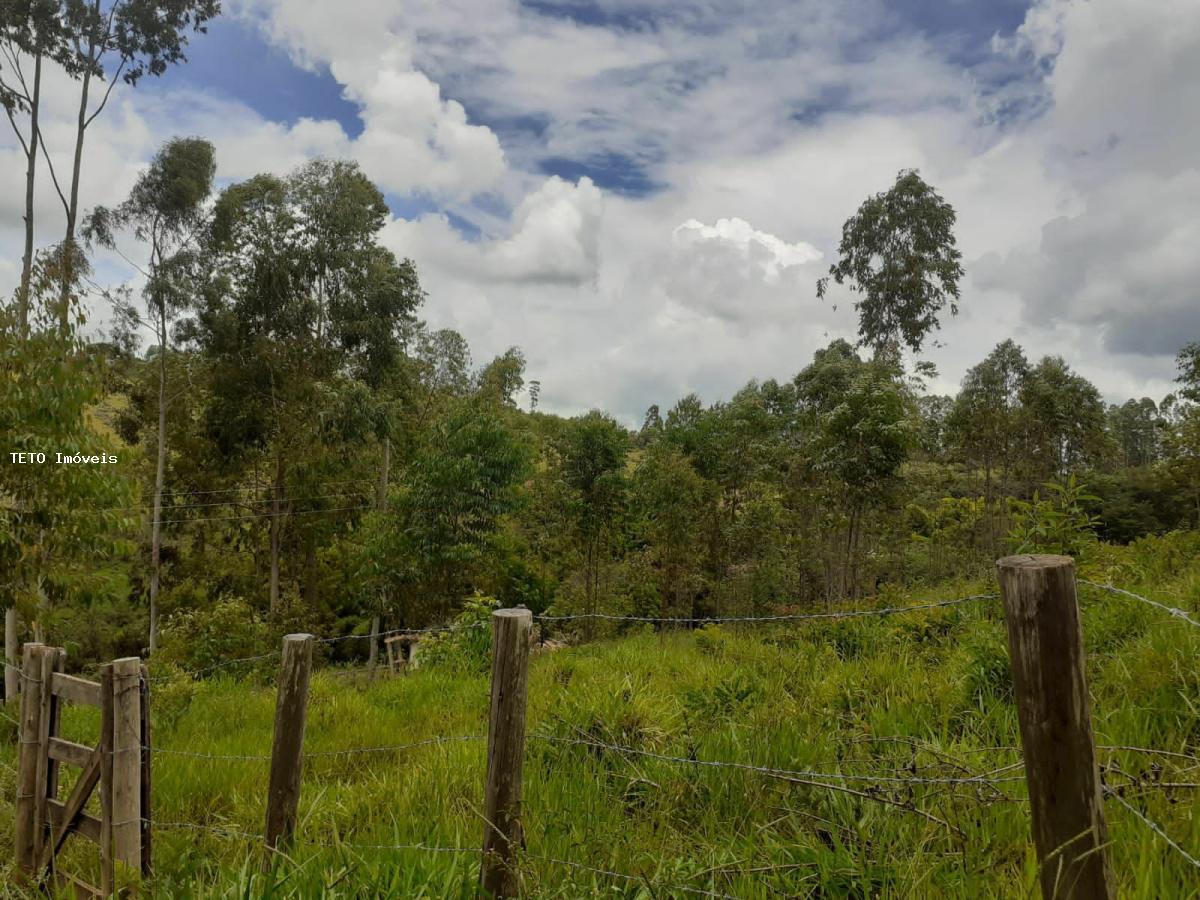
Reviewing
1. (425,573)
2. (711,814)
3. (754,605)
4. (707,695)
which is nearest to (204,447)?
(425,573)

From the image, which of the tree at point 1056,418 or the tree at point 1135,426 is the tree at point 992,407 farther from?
the tree at point 1135,426

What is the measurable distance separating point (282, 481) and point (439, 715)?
57.3 feet

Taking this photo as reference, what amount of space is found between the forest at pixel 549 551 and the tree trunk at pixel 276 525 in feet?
0.42

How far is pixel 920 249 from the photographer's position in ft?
74.3

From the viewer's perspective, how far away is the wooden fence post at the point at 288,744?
3203 millimetres

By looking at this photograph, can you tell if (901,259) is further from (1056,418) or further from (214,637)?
(214,637)

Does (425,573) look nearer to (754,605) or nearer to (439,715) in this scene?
(754,605)

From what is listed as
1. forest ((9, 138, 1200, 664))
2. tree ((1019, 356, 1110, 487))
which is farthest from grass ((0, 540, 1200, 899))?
tree ((1019, 356, 1110, 487))

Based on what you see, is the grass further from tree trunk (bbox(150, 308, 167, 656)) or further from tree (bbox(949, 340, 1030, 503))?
tree (bbox(949, 340, 1030, 503))

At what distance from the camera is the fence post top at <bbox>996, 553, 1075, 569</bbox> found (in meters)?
1.63

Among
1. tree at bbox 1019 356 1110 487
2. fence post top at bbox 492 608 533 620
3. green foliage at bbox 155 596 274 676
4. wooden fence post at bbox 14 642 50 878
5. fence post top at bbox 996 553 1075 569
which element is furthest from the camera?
tree at bbox 1019 356 1110 487

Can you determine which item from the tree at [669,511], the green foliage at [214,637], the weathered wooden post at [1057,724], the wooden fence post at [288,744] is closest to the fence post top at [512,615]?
the wooden fence post at [288,744]

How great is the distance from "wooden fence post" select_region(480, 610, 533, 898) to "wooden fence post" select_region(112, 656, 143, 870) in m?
1.79

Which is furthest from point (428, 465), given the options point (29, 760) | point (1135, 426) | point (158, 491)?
point (1135, 426)
